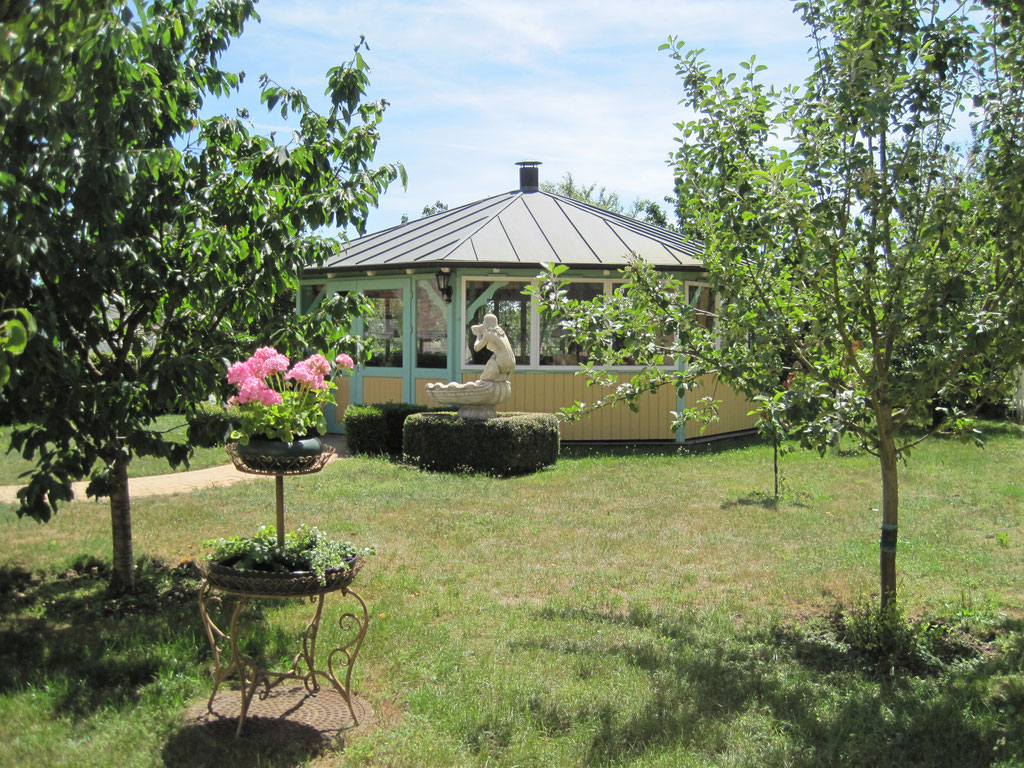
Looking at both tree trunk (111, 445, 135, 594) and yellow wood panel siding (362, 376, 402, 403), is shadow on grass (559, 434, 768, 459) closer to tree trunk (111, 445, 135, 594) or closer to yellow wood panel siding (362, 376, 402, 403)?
yellow wood panel siding (362, 376, 402, 403)

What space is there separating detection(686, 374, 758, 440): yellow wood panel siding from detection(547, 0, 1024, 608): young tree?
941cm

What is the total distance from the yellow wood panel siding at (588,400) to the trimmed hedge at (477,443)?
2.36m

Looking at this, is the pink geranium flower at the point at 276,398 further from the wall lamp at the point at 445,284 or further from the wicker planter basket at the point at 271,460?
the wall lamp at the point at 445,284

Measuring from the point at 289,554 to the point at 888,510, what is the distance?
11.9 ft

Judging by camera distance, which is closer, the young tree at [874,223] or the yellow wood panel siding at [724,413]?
the young tree at [874,223]

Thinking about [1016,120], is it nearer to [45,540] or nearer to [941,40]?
[941,40]

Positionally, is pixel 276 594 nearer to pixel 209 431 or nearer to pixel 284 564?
pixel 284 564

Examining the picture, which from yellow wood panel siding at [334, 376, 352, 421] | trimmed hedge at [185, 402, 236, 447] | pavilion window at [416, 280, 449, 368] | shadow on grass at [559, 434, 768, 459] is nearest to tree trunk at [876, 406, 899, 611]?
trimmed hedge at [185, 402, 236, 447]

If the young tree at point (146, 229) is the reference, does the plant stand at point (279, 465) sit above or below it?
below

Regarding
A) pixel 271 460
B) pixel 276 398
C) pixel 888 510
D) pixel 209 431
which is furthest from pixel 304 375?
pixel 888 510

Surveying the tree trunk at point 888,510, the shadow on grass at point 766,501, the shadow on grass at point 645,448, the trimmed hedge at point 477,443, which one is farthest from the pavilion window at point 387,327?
the tree trunk at point 888,510

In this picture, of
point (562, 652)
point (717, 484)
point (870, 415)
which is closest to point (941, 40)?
point (870, 415)

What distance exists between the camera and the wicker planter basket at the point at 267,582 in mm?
3820

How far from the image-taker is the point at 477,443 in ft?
37.6
